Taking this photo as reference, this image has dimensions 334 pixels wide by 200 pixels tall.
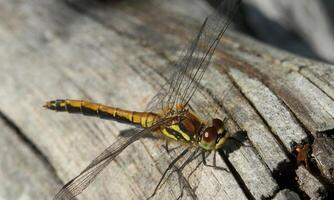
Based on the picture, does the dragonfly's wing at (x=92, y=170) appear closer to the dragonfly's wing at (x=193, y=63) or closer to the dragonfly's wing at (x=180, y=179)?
the dragonfly's wing at (x=180, y=179)

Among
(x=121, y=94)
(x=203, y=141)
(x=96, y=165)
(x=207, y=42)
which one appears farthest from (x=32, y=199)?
(x=207, y=42)

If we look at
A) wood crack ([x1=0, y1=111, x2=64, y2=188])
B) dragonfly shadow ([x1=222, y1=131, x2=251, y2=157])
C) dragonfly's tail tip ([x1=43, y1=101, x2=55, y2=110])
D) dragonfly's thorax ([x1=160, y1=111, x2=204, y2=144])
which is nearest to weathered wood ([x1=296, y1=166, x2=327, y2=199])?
dragonfly shadow ([x1=222, y1=131, x2=251, y2=157])

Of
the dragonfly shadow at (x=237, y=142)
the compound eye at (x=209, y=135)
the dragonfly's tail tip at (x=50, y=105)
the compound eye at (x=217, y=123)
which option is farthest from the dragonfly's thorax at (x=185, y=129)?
the dragonfly's tail tip at (x=50, y=105)

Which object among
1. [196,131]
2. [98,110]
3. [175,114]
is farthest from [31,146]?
[196,131]

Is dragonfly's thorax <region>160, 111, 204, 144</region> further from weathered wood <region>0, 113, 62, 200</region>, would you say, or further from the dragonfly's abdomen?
weathered wood <region>0, 113, 62, 200</region>

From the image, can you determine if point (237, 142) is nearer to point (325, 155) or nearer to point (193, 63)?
point (325, 155)

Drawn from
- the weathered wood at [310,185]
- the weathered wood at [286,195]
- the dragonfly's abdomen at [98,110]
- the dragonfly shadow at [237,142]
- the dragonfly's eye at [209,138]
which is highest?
the weathered wood at [310,185]

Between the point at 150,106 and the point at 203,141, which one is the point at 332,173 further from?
the point at 150,106

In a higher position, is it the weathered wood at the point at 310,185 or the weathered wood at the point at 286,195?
the weathered wood at the point at 310,185

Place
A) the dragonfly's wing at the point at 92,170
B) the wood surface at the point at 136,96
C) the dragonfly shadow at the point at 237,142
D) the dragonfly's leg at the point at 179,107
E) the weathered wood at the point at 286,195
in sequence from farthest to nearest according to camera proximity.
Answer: the dragonfly's leg at the point at 179,107 < the dragonfly's wing at the point at 92,170 < the dragonfly shadow at the point at 237,142 < the wood surface at the point at 136,96 < the weathered wood at the point at 286,195
